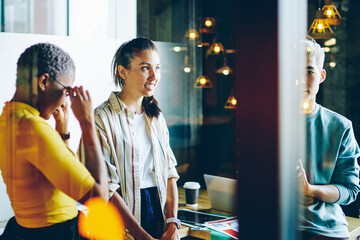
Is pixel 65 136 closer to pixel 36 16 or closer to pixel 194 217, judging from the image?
pixel 36 16

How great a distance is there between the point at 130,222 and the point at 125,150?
32cm

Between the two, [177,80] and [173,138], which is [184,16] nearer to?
[177,80]

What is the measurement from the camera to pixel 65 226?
1.08 meters

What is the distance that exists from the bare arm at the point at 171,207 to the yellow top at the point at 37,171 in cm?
68

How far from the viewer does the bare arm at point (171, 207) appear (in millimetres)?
1687

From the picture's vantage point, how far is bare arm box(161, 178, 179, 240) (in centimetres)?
169

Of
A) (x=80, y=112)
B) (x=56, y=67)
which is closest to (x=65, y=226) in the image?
(x=80, y=112)

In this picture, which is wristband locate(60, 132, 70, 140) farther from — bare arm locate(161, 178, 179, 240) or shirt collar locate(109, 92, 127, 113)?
bare arm locate(161, 178, 179, 240)

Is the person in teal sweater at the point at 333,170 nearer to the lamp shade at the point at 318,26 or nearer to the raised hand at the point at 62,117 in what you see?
the lamp shade at the point at 318,26

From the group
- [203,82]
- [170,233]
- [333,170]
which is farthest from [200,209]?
[203,82]

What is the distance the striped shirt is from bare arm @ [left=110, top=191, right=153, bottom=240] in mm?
19

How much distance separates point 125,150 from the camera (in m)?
1.55

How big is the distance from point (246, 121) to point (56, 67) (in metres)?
0.71

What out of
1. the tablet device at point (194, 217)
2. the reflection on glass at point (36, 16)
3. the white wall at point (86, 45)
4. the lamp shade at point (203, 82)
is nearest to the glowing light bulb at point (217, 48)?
the lamp shade at point (203, 82)
